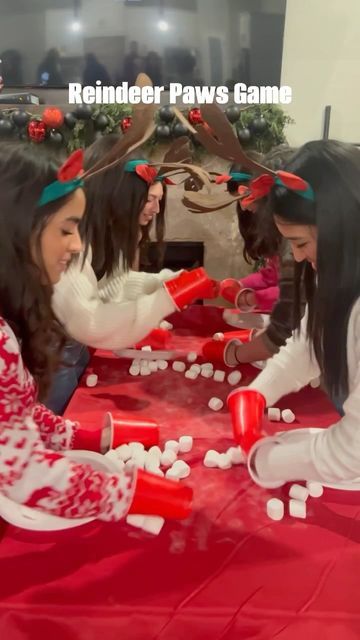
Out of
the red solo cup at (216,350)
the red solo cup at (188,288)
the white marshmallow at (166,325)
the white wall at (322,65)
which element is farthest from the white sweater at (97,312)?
the white wall at (322,65)

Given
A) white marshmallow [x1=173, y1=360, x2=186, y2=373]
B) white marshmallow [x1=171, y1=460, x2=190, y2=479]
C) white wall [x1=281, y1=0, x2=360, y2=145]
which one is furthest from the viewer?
white wall [x1=281, y1=0, x2=360, y2=145]

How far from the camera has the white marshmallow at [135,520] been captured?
728 millimetres

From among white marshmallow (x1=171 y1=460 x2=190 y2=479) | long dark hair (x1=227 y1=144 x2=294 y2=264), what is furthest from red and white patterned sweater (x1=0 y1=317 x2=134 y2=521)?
long dark hair (x1=227 y1=144 x2=294 y2=264)

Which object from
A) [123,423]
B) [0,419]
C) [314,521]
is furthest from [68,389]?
[314,521]

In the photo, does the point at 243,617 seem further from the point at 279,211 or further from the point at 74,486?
the point at 279,211

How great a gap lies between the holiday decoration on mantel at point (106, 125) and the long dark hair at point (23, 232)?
1.65 meters

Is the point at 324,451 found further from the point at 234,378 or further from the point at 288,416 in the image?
the point at 234,378

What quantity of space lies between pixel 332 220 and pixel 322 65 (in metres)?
2.37

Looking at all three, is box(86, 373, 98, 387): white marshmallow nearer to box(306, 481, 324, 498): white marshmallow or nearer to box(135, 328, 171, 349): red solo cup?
box(135, 328, 171, 349): red solo cup

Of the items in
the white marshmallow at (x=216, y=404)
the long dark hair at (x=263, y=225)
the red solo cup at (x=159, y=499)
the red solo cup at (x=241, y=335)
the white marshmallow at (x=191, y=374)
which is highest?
the long dark hair at (x=263, y=225)

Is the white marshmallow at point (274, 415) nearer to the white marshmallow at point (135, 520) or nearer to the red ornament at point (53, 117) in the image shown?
the white marshmallow at point (135, 520)

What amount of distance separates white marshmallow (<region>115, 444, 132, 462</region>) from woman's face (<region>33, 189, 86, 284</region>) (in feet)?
0.99

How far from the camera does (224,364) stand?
1.27 metres

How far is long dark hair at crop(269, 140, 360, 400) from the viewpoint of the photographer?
2.34 feet
